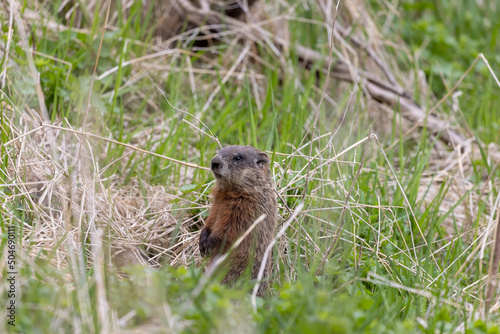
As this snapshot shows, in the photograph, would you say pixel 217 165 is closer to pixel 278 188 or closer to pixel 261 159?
pixel 261 159

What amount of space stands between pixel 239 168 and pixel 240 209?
0.25 metres

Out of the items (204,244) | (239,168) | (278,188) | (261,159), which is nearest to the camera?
(204,244)

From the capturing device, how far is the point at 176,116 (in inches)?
204

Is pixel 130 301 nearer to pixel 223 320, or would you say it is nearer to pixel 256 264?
pixel 223 320

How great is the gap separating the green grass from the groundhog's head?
0.31 m

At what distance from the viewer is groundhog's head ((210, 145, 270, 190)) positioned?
3529 millimetres

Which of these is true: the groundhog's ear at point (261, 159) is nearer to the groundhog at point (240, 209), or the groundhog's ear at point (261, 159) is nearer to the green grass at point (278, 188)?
the groundhog at point (240, 209)

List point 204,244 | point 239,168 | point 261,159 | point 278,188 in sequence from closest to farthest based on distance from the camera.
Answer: point 204,244 → point 239,168 → point 261,159 → point 278,188

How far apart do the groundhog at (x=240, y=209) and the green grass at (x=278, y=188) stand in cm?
21

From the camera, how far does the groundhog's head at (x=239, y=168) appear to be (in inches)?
139

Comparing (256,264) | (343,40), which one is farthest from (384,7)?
(256,264)

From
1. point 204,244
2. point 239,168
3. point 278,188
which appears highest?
point 239,168

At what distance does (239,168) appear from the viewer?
359cm

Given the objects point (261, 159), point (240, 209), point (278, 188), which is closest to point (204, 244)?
point (240, 209)
